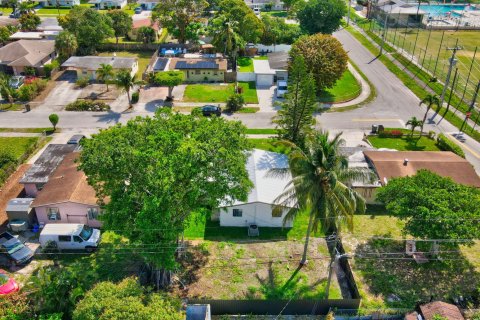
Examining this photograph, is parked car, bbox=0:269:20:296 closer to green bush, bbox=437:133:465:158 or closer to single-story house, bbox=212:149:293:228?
single-story house, bbox=212:149:293:228

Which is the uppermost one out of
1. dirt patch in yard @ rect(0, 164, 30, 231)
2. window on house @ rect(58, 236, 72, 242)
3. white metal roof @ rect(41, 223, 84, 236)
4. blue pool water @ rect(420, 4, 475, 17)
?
blue pool water @ rect(420, 4, 475, 17)

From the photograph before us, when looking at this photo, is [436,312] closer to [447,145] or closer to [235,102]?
[447,145]

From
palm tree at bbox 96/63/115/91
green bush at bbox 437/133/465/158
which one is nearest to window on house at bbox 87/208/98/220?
palm tree at bbox 96/63/115/91

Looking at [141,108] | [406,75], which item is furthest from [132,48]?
[406,75]

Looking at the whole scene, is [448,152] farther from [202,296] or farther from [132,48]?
[132,48]

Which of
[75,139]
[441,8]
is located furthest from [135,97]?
[441,8]

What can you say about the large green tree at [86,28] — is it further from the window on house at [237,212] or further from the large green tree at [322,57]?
the window on house at [237,212]

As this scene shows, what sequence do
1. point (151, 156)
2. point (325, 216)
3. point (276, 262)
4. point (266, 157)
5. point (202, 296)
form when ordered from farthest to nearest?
point (266, 157) < point (276, 262) < point (202, 296) < point (325, 216) < point (151, 156)
